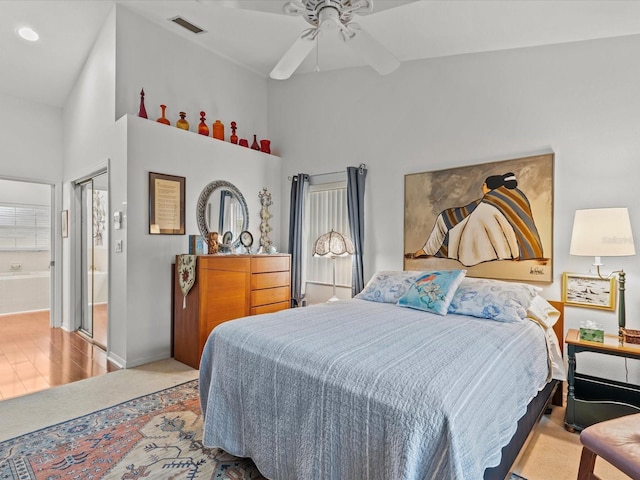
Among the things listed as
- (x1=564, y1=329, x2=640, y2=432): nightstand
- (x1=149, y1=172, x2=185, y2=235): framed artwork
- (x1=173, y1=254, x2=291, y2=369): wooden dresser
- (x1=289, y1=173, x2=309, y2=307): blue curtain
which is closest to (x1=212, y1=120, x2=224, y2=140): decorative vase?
(x1=149, y1=172, x2=185, y2=235): framed artwork

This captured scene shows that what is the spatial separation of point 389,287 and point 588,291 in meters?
1.51

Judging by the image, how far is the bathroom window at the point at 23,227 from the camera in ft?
19.0

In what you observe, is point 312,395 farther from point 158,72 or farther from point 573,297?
point 158,72

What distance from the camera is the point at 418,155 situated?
11.7 feet

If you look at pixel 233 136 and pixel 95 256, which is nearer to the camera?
pixel 95 256

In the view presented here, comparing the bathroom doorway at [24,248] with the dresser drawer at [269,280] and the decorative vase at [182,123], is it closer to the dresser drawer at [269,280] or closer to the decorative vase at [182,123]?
the decorative vase at [182,123]

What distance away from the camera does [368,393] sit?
1266 millimetres

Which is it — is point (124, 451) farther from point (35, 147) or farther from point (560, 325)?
point (35, 147)

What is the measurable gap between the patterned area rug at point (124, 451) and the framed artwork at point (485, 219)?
5.73ft

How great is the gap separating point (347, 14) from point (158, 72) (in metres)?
2.70

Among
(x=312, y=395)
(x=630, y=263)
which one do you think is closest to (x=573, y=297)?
(x=630, y=263)

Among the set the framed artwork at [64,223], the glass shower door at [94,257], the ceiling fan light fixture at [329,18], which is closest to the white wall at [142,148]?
the glass shower door at [94,257]

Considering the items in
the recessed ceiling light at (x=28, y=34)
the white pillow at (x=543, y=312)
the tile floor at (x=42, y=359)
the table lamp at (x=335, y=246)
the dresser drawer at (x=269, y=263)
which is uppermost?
the recessed ceiling light at (x=28, y=34)

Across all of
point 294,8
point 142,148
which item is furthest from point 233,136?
point 294,8
